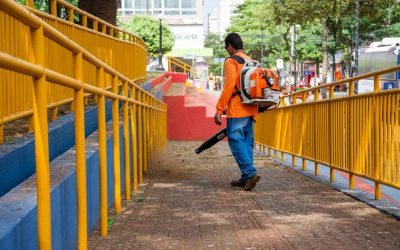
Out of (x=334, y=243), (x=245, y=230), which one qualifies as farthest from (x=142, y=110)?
(x=334, y=243)

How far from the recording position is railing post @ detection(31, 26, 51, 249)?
314cm

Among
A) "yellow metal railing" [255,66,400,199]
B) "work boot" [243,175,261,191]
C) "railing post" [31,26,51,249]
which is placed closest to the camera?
"railing post" [31,26,51,249]

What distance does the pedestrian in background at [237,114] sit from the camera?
792cm

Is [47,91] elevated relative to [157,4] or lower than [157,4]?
lower

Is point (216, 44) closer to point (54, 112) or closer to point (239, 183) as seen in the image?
point (239, 183)

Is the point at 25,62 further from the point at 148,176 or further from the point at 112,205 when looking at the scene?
the point at 148,176

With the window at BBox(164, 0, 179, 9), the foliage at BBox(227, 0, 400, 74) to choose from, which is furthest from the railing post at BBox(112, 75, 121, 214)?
the window at BBox(164, 0, 179, 9)

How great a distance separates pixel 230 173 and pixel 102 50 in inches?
105

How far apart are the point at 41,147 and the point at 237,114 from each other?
4.94 meters

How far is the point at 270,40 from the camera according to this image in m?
84.6

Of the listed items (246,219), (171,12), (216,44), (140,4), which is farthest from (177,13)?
(246,219)

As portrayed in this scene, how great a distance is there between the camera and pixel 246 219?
5891mm

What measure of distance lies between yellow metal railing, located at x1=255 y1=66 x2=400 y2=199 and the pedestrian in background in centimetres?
98

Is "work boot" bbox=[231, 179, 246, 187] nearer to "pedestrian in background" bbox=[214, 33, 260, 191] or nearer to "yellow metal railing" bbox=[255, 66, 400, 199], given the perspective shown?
"pedestrian in background" bbox=[214, 33, 260, 191]
